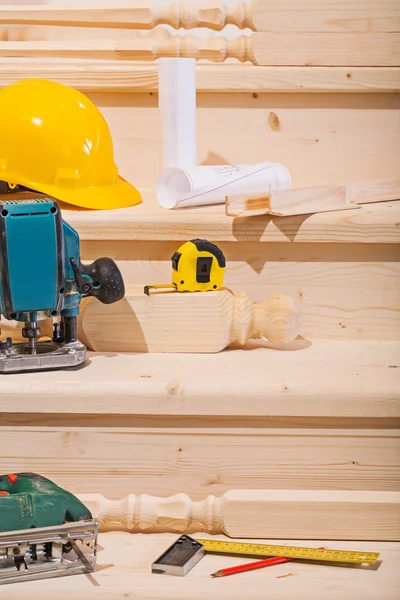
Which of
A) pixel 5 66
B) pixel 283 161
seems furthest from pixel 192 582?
pixel 5 66

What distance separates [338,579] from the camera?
1.20 metres

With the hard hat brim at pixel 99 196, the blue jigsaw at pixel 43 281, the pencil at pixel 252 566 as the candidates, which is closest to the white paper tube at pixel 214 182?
the hard hat brim at pixel 99 196

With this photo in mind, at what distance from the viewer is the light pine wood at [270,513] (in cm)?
130

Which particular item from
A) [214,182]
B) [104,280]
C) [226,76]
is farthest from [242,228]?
[226,76]

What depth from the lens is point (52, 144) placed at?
1564 mm

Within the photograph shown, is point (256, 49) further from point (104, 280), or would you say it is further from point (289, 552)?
point (289, 552)

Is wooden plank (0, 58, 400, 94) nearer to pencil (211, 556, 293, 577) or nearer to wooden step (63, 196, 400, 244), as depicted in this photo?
wooden step (63, 196, 400, 244)

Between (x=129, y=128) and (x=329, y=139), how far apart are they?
0.39m

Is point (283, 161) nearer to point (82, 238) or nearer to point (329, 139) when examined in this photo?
point (329, 139)

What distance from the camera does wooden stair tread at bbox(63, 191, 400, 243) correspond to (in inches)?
59.1

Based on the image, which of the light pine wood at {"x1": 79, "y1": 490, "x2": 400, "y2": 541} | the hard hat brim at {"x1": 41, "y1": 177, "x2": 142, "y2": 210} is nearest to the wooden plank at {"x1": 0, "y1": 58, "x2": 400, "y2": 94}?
the hard hat brim at {"x1": 41, "y1": 177, "x2": 142, "y2": 210}

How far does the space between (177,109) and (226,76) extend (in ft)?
0.41

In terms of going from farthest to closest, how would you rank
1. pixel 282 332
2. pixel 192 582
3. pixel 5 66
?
pixel 5 66
pixel 282 332
pixel 192 582

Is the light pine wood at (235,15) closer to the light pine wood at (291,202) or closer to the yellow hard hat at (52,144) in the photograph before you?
the yellow hard hat at (52,144)
